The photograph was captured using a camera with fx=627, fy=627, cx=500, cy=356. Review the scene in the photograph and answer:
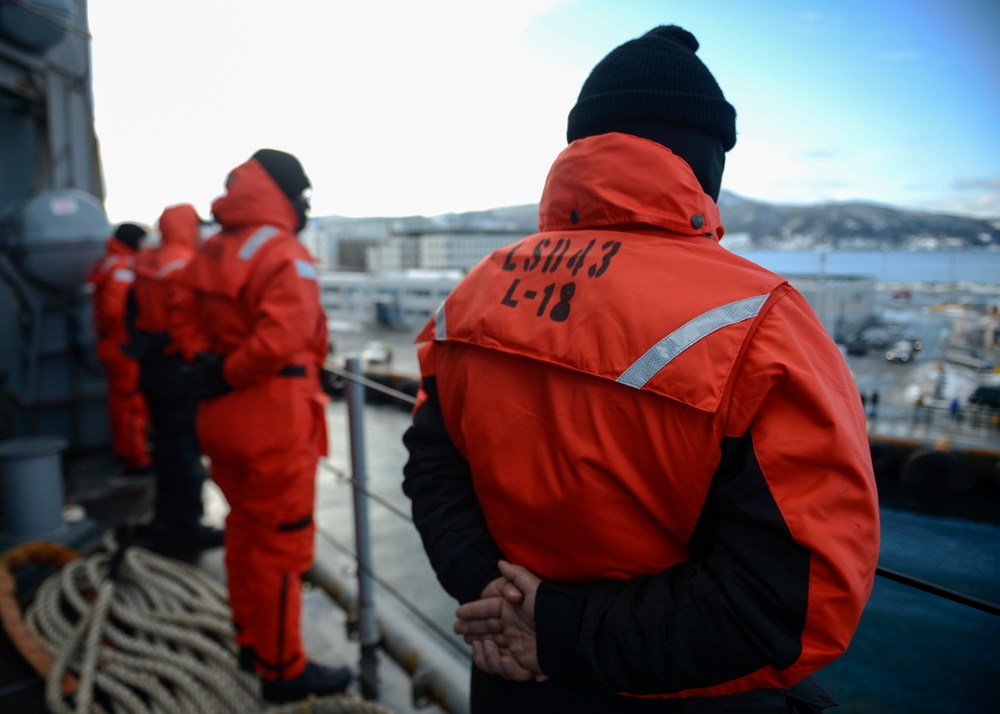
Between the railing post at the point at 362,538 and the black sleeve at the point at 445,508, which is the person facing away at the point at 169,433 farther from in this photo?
the black sleeve at the point at 445,508

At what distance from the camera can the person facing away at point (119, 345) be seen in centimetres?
419

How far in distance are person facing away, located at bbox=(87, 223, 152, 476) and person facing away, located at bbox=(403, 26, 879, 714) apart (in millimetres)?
4068

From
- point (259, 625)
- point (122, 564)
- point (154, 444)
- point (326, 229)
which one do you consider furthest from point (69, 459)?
point (326, 229)

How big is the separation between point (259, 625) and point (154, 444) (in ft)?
5.22

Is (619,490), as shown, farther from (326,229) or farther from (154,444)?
(326,229)

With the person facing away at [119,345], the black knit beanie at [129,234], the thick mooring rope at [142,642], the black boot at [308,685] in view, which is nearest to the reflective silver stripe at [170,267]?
the person facing away at [119,345]

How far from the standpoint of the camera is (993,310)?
2805 millimetres

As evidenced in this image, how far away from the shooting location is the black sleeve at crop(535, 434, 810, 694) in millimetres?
655

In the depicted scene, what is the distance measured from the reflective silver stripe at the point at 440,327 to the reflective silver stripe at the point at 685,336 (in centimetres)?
35

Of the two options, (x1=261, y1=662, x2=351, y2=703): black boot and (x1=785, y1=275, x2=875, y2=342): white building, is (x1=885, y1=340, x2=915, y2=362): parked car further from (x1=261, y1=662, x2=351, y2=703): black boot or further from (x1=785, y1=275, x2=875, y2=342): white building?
(x1=261, y1=662, x2=351, y2=703): black boot

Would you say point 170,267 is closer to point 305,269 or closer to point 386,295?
point 305,269

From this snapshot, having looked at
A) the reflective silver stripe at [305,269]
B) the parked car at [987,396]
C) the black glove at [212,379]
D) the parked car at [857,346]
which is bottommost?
the parked car at [987,396]

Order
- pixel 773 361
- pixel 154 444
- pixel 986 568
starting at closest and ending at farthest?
pixel 773 361 < pixel 986 568 < pixel 154 444

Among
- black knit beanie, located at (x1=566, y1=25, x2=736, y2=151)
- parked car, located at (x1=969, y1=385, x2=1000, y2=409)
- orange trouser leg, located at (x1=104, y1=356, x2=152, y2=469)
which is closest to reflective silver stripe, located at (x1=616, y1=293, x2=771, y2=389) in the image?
black knit beanie, located at (x1=566, y1=25, x2=736, y2=151)
